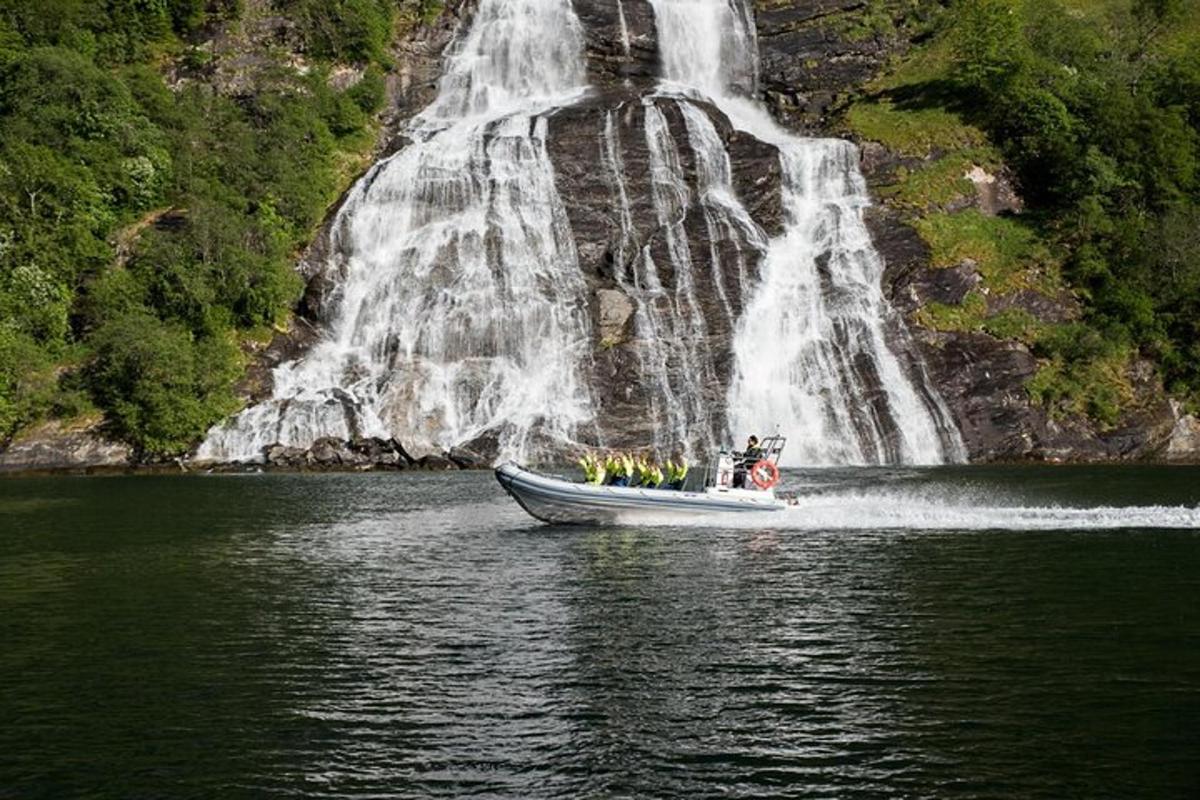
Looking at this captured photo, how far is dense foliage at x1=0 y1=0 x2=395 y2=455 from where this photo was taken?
61688 millimetres

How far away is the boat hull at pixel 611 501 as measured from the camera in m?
35.4

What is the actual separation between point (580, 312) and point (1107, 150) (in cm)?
4113

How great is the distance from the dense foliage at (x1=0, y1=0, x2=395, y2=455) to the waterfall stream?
4.27 meters

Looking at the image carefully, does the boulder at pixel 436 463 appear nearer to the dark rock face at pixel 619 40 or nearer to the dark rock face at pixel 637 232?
the dark rock face at pixel 637 232

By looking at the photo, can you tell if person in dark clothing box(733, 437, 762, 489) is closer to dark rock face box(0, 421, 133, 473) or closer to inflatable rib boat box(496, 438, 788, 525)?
inflatable rib boat box(496, 438, 788, 525)

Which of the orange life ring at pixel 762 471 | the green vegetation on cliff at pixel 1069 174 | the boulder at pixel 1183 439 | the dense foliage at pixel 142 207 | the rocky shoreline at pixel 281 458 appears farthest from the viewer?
the green vegetation on cliff at pixel 1069 174

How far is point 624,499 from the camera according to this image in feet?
118

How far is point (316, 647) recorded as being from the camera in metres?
18.8

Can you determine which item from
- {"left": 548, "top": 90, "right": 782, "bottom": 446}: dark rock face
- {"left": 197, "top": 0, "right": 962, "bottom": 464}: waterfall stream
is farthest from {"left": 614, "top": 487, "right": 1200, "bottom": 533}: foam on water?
{"left": 548, "top": 90, "right": 782, "bottom": 446}: dark rock face

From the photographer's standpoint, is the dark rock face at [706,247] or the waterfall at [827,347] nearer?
the dark rock face at [706,247]

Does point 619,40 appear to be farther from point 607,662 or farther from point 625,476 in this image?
point 607,662

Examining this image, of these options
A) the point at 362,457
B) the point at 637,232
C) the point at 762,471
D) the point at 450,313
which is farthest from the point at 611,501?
the point at 637,232

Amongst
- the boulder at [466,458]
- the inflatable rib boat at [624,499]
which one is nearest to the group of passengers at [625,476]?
the inflatable rib boat at [624,499]

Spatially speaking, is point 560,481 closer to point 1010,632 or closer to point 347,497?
point 347,497
